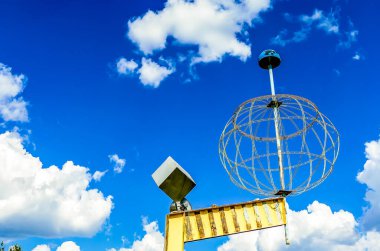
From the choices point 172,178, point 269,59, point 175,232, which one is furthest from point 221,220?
point 269,59

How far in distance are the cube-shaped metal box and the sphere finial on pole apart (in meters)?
8.92

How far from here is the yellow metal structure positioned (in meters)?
13.0

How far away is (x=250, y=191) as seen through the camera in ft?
53.5

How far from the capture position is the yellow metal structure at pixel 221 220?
13.0 m

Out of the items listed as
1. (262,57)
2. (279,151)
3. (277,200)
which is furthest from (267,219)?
(262,57)

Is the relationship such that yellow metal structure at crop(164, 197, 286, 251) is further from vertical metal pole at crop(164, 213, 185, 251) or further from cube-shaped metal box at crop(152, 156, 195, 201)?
cube-shaped metal box at crop(152, 156, 195, 201)

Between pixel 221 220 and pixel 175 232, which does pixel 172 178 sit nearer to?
pixel 175 232

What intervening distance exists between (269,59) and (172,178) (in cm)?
950

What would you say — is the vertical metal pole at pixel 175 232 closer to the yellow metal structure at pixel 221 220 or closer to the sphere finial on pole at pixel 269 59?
the yellow metal structure at pixel 221 220

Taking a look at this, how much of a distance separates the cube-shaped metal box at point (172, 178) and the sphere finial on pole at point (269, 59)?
892 centimetres

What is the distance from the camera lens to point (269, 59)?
62.4 feet

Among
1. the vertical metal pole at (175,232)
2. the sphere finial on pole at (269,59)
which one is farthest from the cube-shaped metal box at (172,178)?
the sphere finial on pole at (269,59)

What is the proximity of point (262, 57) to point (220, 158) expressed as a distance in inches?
214

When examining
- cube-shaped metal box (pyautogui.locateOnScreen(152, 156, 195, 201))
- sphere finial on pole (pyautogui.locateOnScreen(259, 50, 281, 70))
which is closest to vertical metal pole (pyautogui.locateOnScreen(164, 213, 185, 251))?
cube-shaped metal box (pyautogui.locateOnScreen(152, 156, 195, 201))
